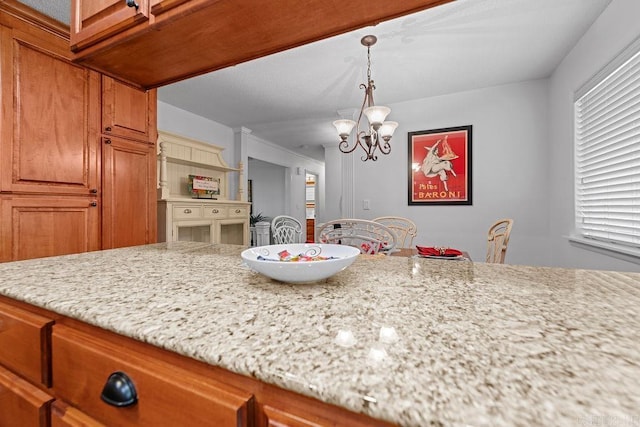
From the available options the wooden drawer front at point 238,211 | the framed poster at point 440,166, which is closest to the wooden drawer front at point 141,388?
the framed poster at point 440,166

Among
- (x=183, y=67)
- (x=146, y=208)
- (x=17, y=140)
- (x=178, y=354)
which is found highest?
(x=183, y=67)

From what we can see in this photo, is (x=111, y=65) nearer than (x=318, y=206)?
Yes

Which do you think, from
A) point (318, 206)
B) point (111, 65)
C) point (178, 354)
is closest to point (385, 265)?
point (178, 354)

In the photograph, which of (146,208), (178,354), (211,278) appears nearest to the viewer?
(178,354)

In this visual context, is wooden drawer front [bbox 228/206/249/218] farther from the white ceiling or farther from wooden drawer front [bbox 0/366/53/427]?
wooden drawer front [bbox 0/366/53/427]

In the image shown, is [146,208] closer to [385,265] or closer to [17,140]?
[17,140]

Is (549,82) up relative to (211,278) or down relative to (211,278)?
up

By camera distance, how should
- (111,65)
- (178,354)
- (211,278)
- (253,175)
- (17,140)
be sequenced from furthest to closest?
(253,175) → (17,140) → (111,65) → (211,278) → (178,354)

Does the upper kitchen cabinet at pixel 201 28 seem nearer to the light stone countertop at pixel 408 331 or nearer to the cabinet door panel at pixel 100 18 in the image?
the cabinet door panel at pixel 100 18

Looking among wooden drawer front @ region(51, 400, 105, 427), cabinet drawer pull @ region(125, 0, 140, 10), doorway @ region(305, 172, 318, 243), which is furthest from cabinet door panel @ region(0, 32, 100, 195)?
doorway @ region(305, 172, 318, 243)

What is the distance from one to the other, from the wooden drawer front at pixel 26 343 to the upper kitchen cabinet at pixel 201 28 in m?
0.75

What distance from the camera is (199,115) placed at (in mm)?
3949

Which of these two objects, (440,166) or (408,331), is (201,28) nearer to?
(408,331)

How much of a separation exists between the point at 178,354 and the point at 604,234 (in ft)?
8.74
